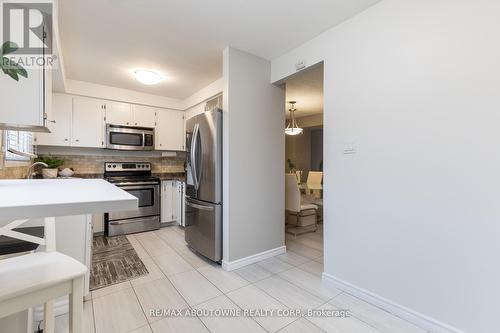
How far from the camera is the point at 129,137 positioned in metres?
3.95

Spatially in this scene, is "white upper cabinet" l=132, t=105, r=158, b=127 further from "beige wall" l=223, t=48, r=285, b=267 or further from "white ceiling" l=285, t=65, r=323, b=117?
"white ceiling" l=285, t=65, r=323, b=117

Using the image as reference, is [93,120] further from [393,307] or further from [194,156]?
[393,307]

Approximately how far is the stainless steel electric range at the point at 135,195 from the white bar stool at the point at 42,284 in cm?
280

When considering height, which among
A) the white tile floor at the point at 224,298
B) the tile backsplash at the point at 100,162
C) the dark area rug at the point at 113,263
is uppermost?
the tile backsplash at the point at 100,162

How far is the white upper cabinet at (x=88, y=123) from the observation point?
3.60 meters

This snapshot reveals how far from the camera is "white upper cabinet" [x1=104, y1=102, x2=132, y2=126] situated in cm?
383

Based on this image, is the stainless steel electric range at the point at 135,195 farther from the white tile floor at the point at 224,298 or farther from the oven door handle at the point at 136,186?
the white tile floor at the point at 224,298

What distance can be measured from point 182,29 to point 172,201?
114 inches

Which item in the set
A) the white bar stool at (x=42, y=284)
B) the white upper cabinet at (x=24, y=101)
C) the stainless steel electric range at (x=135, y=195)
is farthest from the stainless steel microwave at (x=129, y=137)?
the white bar stool at (x=42, y=284)

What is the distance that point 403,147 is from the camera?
1.70 m

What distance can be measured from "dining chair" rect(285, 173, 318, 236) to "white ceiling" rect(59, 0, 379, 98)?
1.90 meters

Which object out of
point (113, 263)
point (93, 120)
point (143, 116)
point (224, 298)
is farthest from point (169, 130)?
point (224, 298)

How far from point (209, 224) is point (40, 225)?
153cm

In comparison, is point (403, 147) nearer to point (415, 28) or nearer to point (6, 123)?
point (415, 28)
